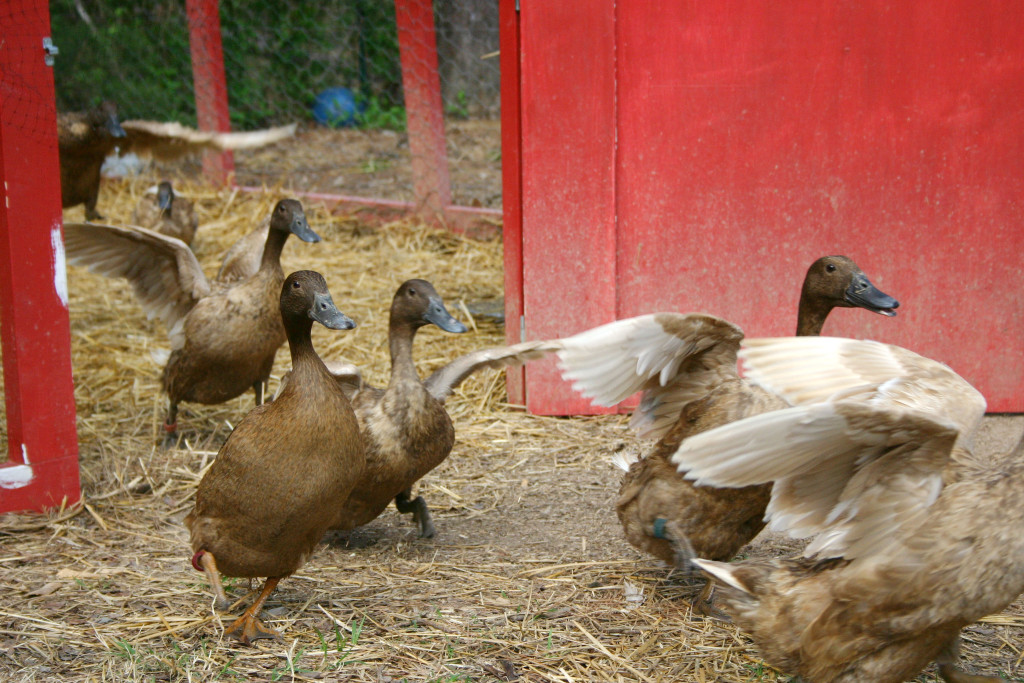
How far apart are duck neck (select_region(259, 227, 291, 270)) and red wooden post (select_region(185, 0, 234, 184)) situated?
430cm

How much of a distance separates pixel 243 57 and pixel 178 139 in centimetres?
406

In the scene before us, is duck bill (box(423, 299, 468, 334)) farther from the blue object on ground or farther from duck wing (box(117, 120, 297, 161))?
the blue object on ground

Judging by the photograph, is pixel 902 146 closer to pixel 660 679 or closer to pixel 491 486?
pixel 491 486

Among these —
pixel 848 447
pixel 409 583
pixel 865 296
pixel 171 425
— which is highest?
pixel 865 296

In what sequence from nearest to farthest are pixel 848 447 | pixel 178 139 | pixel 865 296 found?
pixel 848 447, pixel 865 296, pixel 178 139

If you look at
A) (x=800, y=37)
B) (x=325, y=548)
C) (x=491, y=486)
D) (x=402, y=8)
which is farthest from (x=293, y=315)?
(x=402, y=8)

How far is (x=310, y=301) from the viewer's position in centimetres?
338

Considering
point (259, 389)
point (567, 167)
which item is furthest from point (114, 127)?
point (567, 167)

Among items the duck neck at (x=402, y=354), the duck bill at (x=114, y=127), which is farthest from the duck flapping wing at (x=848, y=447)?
the duck bill at (x=114, y=127)

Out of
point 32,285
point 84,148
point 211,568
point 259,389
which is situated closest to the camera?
point 211,568

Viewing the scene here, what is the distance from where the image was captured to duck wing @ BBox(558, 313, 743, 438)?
3365 mm

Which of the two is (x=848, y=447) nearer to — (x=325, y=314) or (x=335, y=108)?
(x=325, y=314)

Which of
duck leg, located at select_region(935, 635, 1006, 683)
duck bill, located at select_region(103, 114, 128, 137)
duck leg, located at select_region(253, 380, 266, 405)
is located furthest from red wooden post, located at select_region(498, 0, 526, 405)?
duck leg, located at select_region(935, 635, 1006, 683)

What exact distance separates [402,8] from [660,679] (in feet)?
20.0
